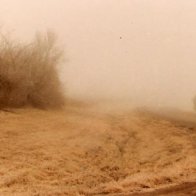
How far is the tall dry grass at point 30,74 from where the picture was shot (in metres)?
20.3

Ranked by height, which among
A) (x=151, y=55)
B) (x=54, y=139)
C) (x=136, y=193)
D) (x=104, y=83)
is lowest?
(x=136, y=193)

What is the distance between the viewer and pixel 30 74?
70.9ft

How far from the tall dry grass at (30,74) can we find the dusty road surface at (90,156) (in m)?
0.75

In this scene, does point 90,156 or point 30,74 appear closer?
point 90,156

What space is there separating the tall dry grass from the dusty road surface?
0.75 meters

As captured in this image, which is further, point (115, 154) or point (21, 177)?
point (115, 154)

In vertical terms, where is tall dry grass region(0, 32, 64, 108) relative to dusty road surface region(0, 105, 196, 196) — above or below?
above

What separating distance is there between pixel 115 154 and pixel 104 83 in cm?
3511

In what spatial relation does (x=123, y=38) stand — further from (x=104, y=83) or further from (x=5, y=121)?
(x=5, y=121)

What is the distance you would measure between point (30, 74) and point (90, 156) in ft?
23.0

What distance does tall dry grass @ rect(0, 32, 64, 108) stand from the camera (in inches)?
801

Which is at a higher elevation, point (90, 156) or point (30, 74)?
point (30, 74)

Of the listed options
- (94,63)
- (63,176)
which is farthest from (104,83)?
(63,176)

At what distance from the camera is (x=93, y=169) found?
47.0ft
